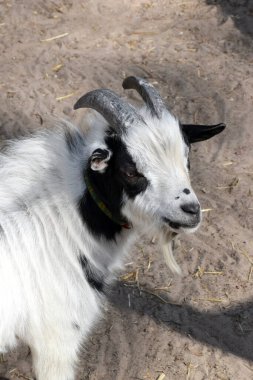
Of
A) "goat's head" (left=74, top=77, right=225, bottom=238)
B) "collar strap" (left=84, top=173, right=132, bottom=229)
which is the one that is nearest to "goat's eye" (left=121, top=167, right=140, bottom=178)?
"goat's head" (left=74, top=77, right=225, bottom=238)

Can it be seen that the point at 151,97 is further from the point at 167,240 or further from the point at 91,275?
the point at 91,275

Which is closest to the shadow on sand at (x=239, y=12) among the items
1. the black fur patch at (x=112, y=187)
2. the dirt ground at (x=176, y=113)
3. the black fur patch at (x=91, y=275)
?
the dirt ground at (x=176, y=113)

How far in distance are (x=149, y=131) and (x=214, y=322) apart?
1.63 metres

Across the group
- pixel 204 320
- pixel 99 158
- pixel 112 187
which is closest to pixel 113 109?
pixel 99 158

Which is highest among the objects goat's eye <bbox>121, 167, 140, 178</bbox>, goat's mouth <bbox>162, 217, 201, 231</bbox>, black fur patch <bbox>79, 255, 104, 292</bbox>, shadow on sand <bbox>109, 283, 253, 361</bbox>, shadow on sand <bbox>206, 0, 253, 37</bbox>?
goat's eye <bbox>121, 167, 140, 178</bbox>

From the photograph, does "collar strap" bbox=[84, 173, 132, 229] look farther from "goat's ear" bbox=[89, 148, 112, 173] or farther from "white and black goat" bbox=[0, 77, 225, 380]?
"goat's ear" bbox=[89, 148, 112, 173]

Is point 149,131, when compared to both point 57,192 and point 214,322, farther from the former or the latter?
point 214,322

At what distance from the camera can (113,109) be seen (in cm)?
288

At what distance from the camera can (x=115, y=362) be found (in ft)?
12.0

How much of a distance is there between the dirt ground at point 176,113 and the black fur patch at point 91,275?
76cm

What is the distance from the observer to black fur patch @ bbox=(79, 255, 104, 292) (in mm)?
3092

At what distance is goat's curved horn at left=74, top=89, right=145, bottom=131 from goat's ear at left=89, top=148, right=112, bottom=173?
0.14 m

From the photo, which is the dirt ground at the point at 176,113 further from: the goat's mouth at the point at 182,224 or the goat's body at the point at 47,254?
the goat's mouth at the point at 182,224

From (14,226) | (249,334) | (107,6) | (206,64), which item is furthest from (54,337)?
(107,6)
